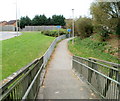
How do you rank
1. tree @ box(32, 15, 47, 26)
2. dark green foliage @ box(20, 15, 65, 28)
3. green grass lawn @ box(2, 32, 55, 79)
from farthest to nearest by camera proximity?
tree @ box(32, 15, 47, 26)
dark green foliage @ box(20, 15, 65, 28)
green grass lawn @ box(2, 32, 55, 79)

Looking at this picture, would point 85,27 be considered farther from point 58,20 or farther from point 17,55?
point 58,20

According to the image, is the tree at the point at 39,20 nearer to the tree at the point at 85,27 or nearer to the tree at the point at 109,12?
the tree at the point at 85,27

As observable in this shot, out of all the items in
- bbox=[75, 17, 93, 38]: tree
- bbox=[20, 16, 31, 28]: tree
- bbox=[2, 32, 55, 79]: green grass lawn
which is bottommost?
bbox=[2, 32, 55, 79]: green grass lawn

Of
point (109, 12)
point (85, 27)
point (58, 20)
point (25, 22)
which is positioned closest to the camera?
point (109, 12)

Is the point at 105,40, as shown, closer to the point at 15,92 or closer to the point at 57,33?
the point at 15,92

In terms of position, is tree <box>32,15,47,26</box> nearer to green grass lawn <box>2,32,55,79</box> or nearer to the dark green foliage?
the dark green foliage

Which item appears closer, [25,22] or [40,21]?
[25,22]

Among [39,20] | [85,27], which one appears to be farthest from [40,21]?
[85,27]

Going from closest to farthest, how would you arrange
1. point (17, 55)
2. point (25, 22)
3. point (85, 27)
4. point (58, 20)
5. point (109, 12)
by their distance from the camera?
1. point (17, 55)
2. point (109, 12)
3. point (85, 27)
4. point (25, 22)
5. point (58, 20)

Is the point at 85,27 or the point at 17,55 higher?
the point at 85,27

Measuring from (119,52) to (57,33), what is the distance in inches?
1086

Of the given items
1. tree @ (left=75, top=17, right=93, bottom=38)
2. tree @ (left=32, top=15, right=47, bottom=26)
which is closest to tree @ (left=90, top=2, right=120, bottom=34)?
tree @ (left=75, top=17, right=93, bottom=38)

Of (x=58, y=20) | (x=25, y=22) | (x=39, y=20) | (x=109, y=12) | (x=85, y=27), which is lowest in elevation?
(x=85, y=27)

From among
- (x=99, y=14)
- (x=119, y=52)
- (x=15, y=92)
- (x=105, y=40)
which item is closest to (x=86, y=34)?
(x=105, y=40)
